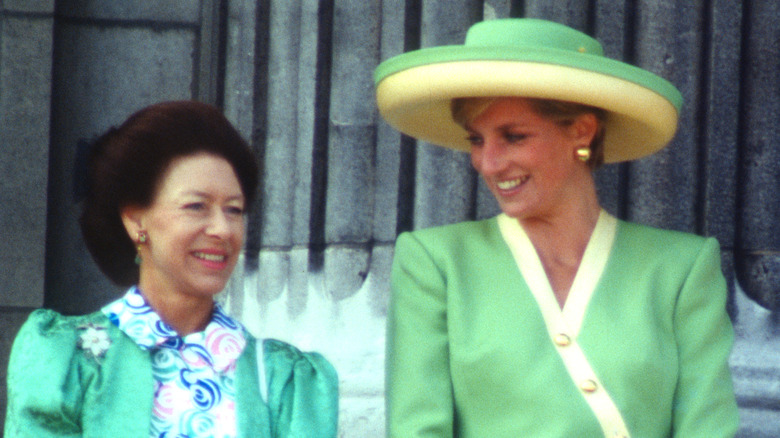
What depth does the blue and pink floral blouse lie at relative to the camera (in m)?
2.87

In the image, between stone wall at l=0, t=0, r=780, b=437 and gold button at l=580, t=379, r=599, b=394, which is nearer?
gold button at l=580, t=379, r=599, b=394

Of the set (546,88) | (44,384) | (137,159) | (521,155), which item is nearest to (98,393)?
(44,384)

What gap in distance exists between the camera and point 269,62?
468 centimetres

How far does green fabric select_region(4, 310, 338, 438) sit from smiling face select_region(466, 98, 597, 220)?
2.32 ft

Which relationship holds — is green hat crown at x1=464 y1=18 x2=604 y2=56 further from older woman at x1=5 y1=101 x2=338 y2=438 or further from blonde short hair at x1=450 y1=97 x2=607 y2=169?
older woman at x1=5 y1=101 x2=338 y2=438

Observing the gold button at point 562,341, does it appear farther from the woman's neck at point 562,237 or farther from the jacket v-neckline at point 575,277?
the woman's neck at point 562,237

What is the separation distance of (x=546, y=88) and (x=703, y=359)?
77cm

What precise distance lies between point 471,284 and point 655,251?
488mm

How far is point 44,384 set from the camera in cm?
278

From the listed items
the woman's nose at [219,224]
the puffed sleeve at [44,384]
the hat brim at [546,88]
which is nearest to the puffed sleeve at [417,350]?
the hat brim at [546,88]

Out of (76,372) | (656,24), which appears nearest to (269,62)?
(656,24)

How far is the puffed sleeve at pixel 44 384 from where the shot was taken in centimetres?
276

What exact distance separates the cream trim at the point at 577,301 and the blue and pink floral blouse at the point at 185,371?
2.47ft

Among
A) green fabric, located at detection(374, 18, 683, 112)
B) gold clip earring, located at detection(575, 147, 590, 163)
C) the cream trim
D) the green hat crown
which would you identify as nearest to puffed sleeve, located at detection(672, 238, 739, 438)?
the cream trim
